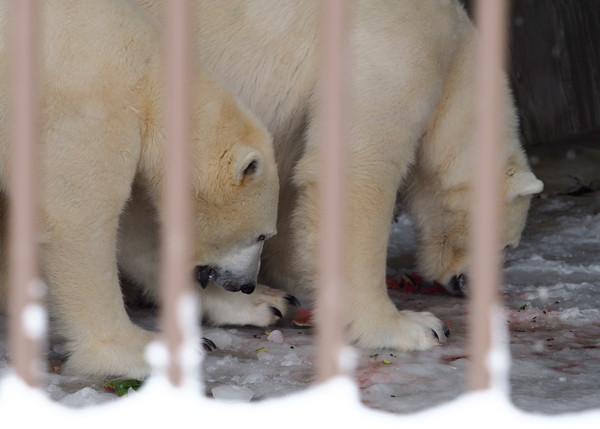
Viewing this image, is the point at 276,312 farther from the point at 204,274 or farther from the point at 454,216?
the point at 454,216

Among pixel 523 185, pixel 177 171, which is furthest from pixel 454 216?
pixel 177 171

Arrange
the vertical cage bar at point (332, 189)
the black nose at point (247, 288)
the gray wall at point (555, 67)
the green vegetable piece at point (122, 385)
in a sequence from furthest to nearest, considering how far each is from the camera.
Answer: the gray wall at point (555, 67) → the black nose at point (247, 288) → the green vegetable piece at point (122, 385) → the vertical cage bar at point (332, 189)

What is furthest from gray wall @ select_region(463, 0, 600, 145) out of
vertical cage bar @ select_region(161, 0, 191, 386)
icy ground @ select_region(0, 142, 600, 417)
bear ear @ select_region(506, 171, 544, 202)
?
vertical cage bar @ select_region(161, 0, 191, 386)

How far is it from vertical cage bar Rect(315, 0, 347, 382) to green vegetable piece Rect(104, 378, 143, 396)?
117 centimetres

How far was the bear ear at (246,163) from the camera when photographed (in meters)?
3.07

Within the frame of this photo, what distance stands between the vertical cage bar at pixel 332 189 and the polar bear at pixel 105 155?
127 cm

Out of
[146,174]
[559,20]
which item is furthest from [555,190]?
[146,174]

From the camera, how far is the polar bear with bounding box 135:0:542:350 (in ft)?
11.3

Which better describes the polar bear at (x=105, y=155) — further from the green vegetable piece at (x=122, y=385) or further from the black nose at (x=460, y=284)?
the black nose at (x=460, y=284)

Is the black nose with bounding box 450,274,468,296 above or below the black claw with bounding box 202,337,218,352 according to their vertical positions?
above

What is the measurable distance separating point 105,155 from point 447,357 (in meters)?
1.41

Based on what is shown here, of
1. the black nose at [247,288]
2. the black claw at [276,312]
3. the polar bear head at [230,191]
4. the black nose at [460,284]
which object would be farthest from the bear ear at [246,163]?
the black nose at [460,284]

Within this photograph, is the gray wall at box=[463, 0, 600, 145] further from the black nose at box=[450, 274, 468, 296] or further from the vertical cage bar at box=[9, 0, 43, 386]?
the vertical cage bar at box=[9, 0, 43, 386]

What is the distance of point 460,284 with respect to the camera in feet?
14.2
